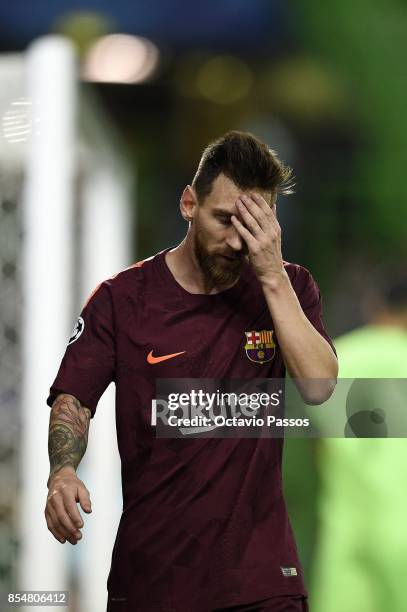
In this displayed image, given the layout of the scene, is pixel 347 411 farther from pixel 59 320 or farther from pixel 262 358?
pixel 59 320

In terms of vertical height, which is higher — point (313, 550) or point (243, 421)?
point (243, 421)

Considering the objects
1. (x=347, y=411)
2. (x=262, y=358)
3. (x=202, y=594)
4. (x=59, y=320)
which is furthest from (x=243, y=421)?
(x=59, y=320)

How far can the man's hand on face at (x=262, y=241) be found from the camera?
2.11 m

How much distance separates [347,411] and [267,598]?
839 millimetres

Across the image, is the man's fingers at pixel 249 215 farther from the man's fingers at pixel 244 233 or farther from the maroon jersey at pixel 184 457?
the maroon jersey at pixel 184 457

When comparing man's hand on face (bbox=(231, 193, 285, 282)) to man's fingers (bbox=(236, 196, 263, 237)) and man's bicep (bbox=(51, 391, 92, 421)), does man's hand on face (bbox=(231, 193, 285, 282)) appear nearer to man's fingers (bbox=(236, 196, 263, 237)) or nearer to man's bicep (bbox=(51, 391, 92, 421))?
man's fingers (bbox=(236, 196, 263, 237))

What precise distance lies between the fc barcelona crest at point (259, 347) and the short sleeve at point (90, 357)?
0.29 m

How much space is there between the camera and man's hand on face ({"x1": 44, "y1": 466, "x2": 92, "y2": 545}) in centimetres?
192

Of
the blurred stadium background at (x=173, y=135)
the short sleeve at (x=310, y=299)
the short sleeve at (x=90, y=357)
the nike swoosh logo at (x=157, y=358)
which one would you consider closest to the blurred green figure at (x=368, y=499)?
the blurred stadium background at (x=173, y=135)

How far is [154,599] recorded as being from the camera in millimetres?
2230

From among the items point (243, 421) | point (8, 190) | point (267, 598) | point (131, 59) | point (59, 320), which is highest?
point (131, 59)

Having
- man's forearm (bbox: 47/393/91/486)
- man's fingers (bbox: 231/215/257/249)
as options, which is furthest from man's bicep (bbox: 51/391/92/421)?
man's fingers (bbox: 231/215/257/249)

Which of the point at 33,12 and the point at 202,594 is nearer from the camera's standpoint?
the point at 202,594

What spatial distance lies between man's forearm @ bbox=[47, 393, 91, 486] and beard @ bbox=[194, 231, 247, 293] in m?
0.38
